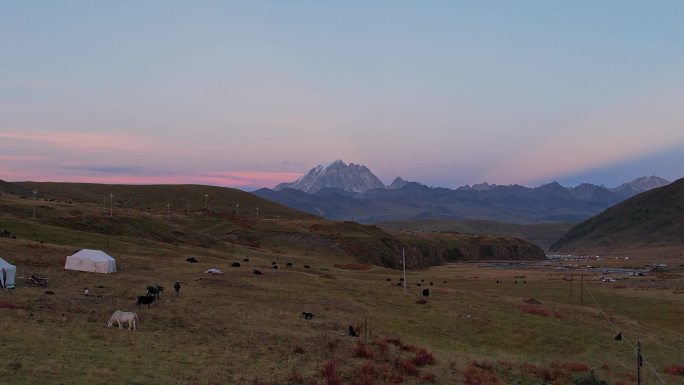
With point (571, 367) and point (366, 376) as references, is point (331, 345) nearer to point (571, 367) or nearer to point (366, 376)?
point (366, 376)

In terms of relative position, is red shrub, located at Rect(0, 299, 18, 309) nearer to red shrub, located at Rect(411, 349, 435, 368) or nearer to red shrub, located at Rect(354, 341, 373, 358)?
red shrub, located at Rect(354, 341, 373, 358)

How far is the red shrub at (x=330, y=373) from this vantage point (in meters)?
23.7

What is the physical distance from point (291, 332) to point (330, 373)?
11.9 metres

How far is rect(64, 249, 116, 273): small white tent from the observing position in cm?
5862

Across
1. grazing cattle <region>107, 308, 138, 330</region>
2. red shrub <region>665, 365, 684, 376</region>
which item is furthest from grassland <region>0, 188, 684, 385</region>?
grazing cattle <region>107, 308, 138, 330</region>

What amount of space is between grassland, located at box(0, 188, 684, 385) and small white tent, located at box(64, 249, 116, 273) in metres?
1.70

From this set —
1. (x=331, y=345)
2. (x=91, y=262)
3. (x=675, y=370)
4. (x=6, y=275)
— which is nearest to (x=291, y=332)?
(x=331, y=345)

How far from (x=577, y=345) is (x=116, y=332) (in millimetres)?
33399

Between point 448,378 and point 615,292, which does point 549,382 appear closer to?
point 448,378

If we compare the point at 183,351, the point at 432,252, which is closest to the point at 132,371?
the point at 183,351

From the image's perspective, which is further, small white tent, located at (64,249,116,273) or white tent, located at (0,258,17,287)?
small white tent, located at (64,249,116,273)

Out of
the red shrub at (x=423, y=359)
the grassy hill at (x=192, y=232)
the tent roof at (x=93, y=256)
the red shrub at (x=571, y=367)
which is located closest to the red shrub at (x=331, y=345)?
the red shrub at (x=423, y=359)

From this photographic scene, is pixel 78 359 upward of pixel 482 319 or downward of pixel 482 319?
upward

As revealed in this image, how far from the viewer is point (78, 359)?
79.3 feet
